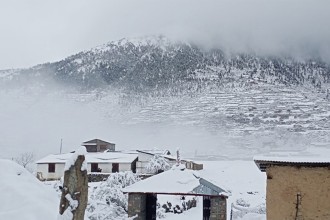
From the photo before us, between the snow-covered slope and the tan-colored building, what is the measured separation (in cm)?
591

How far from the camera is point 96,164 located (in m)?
44.1

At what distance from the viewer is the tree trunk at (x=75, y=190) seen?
520 centimetres

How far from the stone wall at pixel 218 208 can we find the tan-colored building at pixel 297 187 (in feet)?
20.2

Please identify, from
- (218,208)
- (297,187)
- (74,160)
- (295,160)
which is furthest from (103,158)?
(74,160)

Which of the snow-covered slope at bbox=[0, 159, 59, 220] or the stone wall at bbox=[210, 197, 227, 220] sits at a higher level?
the snow-covered slope at bbox=[0, 159, 59, 220]

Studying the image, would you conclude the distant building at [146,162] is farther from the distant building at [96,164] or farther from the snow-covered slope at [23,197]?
the snow-covered slope at [23,197]

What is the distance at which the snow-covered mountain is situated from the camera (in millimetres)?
115925

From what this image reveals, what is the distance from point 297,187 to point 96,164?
35282 mm

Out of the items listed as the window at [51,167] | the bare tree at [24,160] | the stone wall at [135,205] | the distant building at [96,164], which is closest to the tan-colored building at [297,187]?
the stone wall at [135,205]

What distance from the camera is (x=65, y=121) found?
138875 mm

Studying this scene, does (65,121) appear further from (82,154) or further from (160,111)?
(82,154)

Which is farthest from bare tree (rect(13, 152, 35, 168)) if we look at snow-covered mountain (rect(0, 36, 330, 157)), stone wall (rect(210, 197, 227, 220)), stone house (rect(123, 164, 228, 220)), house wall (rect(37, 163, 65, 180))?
snow-covered mountain (rect(0, 36, 330, 157))

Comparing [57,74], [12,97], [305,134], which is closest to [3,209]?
[305,134]

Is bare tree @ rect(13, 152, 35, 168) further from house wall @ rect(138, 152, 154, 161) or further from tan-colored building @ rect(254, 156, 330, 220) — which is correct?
tan-colored building @ rect(254, 156, 330, 220)
